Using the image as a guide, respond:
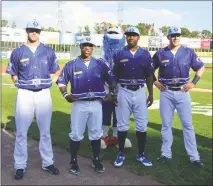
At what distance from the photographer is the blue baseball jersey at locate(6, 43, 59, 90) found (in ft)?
12.6

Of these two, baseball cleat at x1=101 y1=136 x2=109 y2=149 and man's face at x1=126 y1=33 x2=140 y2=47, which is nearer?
man's face at x1=126 y1=33 x2=140 y2=47

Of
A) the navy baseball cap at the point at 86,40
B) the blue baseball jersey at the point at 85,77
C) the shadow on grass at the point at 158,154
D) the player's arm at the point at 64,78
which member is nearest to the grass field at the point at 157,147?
the shadow on grass at the point at 158,154

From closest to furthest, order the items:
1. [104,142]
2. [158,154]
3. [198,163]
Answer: [198,163] → [158,154] → [104,142]

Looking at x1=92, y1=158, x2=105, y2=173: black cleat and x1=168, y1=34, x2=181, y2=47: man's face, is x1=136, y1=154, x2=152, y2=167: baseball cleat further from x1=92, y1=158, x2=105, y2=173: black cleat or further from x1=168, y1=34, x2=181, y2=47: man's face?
x1=168, y1=34, x2=181, y2=47: man's face

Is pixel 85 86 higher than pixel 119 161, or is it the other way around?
pixel 85 86

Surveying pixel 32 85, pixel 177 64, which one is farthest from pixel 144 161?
pixel 32 85

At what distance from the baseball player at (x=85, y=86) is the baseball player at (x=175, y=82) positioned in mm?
1095

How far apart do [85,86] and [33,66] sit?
642mm

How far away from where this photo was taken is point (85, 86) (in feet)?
13.2

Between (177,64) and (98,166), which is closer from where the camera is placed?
(98,166)

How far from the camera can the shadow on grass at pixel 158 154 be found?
4.75 m

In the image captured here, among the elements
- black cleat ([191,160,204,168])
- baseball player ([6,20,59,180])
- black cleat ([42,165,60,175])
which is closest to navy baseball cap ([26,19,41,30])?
baseball player ([6,20,59,180])

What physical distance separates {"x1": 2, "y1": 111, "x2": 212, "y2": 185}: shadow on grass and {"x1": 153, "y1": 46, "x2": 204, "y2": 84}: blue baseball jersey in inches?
50.6

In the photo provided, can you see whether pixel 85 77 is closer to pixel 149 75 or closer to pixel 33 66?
pixel 33 66
